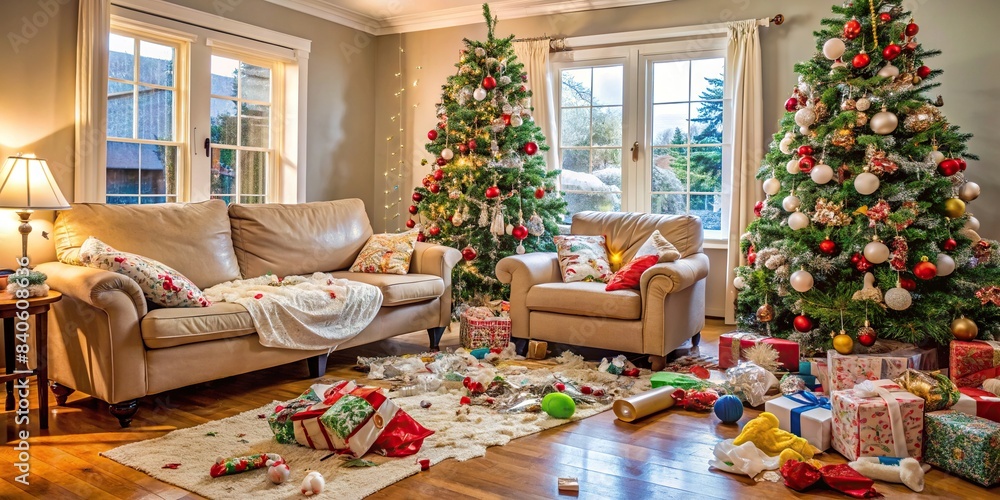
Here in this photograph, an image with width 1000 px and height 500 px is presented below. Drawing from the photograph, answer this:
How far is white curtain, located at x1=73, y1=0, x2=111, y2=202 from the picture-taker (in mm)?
4449

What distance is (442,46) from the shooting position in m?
6.75

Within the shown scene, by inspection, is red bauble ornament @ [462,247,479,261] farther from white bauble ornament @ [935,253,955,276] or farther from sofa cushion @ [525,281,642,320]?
white bauble ornament @ [935,253,955,276]

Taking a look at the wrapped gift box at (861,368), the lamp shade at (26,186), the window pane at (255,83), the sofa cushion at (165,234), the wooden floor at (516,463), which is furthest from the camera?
the window pane at (255,83)

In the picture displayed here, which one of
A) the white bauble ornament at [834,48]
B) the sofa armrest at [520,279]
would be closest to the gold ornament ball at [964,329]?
the white bauble ornament at [834,48]

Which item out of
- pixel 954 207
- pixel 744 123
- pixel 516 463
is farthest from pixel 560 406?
pixel 744 123

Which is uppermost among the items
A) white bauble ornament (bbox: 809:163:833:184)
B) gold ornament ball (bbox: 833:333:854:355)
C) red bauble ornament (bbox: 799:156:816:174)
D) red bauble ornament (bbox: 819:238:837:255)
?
red bauble ornament (bbox: 799:156:816:174)

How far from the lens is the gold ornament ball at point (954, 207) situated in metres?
4.01

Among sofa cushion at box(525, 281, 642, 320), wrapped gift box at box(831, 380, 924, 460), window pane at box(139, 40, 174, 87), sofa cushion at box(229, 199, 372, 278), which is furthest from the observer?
window pane at box(139, 40, 174, 87)

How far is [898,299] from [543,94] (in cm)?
325

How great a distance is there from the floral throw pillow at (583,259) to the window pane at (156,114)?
9.13ft

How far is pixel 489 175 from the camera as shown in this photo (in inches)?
217

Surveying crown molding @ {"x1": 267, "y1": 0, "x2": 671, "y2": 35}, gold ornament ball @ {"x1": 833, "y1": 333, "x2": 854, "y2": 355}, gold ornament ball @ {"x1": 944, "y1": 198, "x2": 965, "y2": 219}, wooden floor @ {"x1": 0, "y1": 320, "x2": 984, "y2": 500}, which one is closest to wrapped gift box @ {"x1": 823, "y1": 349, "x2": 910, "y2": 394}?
gold ornament ball @ {"x1": 833, "y1": 333, "x2": 854, "y2": 355}

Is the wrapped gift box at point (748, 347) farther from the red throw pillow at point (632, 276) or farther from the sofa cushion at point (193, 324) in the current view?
the sofa cushion at point (193, 324)

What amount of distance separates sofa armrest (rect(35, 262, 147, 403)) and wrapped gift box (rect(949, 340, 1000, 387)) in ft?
12.3
